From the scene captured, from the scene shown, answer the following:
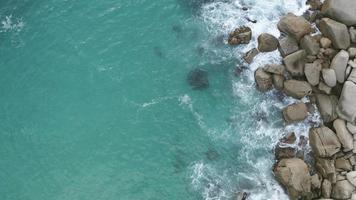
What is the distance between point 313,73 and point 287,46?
159 inches

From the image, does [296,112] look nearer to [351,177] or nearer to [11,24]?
[351,177]

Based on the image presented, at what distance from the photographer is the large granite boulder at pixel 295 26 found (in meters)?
46.5

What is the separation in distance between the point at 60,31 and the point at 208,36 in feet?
53.7

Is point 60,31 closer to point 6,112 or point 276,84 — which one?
point 6,112

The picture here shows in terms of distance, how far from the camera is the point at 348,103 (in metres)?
42.5

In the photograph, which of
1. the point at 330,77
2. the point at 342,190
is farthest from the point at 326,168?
the point at 330,77

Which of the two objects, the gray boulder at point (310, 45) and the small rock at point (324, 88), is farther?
the gray boulder at point (310, 45)

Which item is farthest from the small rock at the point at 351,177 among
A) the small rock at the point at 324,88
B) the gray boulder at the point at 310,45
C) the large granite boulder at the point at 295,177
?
the gray boulder at the point at 310,45

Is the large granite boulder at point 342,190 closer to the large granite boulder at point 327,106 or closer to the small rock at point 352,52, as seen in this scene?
the large granite boulder at point 327,106

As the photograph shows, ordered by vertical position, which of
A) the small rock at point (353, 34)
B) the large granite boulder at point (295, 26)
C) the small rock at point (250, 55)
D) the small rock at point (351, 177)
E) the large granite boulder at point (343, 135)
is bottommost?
the small rock at point (351, 177)

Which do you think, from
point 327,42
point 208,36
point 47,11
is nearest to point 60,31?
point 47,11

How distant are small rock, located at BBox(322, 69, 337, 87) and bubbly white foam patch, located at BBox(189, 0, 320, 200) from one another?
2.88 m

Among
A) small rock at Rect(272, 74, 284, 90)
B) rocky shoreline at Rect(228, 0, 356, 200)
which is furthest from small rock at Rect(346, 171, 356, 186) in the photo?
small rock at Rect(272, 74, 284, 90)

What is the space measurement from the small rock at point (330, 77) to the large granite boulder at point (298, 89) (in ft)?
5.43
